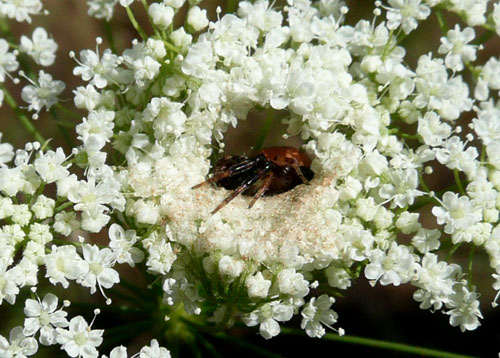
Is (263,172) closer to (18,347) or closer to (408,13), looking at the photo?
(408,13)

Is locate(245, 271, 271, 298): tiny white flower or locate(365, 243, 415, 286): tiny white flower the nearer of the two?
locate(245, 271, 271, 298): tiny white flower

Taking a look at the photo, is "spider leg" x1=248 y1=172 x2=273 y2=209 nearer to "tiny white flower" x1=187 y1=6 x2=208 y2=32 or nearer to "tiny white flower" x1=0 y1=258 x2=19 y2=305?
"tiny white flower" x1=187 y1=6 x2=208 y2=32

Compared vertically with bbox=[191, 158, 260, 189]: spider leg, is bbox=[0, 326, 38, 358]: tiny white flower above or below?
below

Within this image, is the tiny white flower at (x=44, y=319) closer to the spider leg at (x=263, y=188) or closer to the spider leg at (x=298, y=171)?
the spider leg at (x=263, y=188)

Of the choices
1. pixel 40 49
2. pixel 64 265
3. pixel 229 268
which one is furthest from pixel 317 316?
pixel 40 49

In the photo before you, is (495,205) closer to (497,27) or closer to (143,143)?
(497,27)

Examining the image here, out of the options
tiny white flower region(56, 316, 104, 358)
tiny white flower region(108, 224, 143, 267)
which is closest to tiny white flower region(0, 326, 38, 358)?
tiny white flower region(56, 316, 104, 358)

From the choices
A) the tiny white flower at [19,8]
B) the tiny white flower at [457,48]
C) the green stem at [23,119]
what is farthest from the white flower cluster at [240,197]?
the tiny white flower at [19,8]

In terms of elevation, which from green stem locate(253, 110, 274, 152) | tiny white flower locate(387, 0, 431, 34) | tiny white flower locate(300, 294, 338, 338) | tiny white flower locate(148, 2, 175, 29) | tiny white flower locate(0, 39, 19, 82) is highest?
tiny white flower locate(148, 2, 175, 29)
